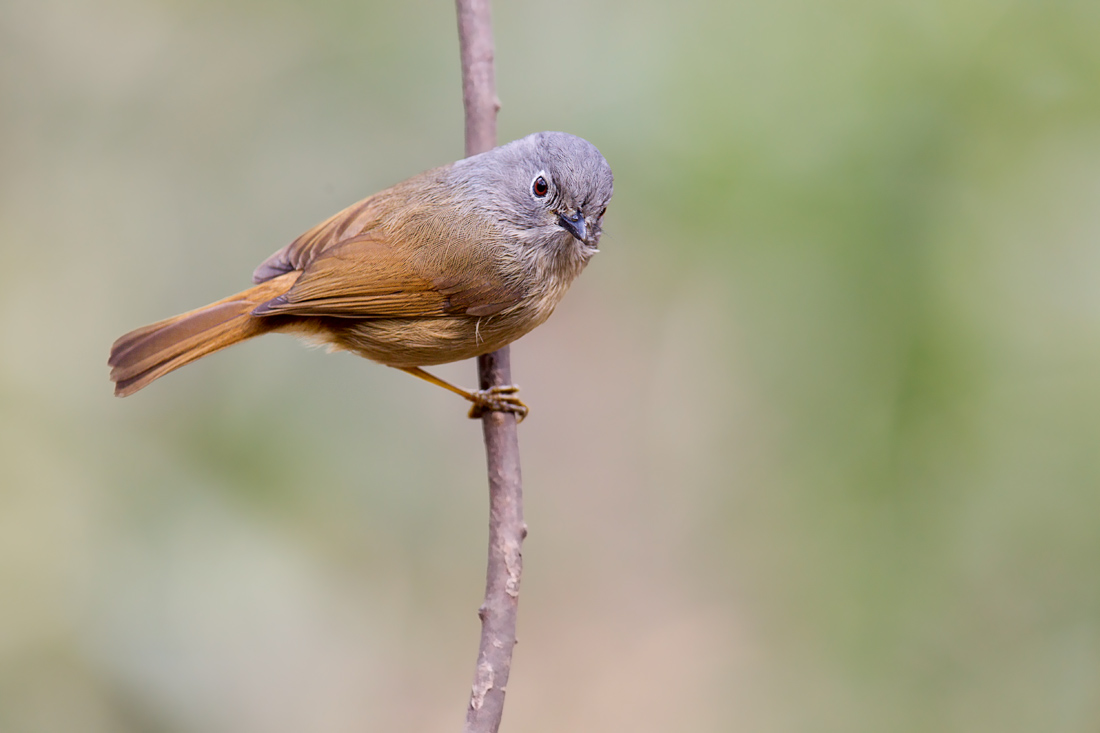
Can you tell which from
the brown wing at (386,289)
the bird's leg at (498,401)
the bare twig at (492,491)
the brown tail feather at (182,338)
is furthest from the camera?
the bird's leg at (498,401)

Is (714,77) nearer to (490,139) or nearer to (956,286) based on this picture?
(490,139)

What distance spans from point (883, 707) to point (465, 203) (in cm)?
261

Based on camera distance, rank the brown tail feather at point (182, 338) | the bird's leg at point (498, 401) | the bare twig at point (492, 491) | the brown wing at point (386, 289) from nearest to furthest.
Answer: the bare twig at point (492, 491) < the brown tail feather at point (182, 338) < the brown wing at point (386, 289) < the bird's leg at point (498, 401)

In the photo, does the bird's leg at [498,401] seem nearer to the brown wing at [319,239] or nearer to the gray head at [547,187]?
the gray head at [547,187]

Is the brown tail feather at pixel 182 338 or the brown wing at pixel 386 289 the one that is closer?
the brown tail feather at pixel 182 338

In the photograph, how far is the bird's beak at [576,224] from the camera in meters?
2.79

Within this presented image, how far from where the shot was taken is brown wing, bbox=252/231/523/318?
2885 millimetres

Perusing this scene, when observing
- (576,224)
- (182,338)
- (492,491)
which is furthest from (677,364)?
(182,338)

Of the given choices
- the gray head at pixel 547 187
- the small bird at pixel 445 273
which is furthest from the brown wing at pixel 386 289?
the gray head at pixel 547 187

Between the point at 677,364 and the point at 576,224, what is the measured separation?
168 centimetres

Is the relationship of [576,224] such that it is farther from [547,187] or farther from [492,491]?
[492,491]

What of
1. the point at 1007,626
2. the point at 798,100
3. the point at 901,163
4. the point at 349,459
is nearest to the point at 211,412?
the point at 349,459

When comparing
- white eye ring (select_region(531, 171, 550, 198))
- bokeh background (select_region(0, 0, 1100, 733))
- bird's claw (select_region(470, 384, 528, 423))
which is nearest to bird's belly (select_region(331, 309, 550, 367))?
bird's claw (select_region(470, 384, 528, 423))

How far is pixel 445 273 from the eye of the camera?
2.96 m
